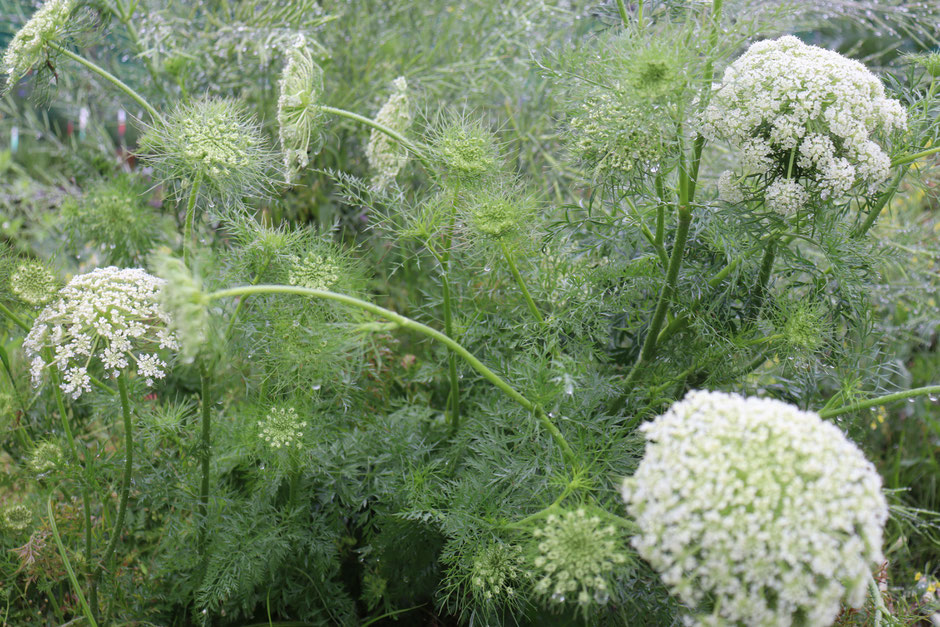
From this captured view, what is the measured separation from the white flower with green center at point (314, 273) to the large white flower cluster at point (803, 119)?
87cm

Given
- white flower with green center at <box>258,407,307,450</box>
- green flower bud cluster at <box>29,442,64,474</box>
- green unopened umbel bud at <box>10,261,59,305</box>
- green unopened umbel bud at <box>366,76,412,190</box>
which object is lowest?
green flower bud cluster at <box>29,442,64,474</box>

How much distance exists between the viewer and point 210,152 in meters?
1.60

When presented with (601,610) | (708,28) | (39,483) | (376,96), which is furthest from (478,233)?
(376,96)

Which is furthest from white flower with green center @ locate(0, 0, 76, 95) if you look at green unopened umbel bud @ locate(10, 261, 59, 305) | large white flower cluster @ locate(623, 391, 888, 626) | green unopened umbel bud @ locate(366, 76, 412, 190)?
large white flower cluster @ locate(623, 391, 888, 626)

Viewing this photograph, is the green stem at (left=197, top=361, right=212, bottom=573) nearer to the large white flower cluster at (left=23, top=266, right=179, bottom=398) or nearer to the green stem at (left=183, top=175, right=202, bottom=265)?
the large white flower cluster at (left=23, top=266, right=179, bottom=398)

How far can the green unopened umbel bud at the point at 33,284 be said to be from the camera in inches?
64.2

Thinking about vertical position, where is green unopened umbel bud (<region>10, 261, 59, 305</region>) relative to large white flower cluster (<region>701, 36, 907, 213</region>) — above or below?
below

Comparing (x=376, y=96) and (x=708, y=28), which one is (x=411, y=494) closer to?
(x=708, y=28)

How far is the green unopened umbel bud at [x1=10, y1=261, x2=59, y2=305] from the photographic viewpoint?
5.35ft

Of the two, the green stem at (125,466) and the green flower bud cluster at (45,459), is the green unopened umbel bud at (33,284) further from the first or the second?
the green flower bud cluster at (45,459)

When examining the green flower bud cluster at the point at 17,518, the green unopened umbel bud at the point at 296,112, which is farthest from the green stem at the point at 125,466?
the green unopened umbel bud at the point at 296,112

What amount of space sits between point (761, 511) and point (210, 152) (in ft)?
4.30

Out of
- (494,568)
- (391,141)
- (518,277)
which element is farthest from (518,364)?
(391,141)

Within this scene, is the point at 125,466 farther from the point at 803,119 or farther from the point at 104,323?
the point at 803,119
